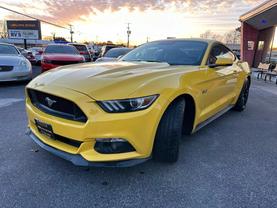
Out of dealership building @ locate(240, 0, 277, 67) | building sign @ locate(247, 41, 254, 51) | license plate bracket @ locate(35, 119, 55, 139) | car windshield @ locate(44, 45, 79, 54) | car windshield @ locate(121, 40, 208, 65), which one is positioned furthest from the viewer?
building sign @ locate(247, 41, 254, 51)

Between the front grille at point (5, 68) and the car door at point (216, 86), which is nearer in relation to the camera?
the car door at point (216, 86)

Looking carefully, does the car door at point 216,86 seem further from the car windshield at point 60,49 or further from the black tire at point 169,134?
the car windshield at point 60,49

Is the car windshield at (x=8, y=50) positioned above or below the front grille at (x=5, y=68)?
above

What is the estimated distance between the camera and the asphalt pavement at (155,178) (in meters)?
2.22

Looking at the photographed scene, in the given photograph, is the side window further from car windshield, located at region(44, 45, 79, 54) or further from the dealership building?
the dealership building

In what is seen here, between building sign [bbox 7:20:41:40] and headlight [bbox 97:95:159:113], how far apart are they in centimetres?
4382

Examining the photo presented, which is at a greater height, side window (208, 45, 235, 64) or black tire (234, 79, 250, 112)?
side window (208, 45, 235, 64)

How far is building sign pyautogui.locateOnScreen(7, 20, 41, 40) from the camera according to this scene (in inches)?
1619

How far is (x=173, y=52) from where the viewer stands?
382 centimetres

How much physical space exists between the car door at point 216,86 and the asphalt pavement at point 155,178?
0.55m

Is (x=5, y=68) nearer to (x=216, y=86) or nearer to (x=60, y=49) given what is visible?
(x=60, y=49)

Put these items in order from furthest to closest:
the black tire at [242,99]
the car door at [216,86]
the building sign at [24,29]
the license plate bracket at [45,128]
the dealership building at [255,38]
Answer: the building sign at [24,29], the dealership building at [255,38], the black tire at [242,99], the car door at [216,86], the license plate bracket at [45,128]

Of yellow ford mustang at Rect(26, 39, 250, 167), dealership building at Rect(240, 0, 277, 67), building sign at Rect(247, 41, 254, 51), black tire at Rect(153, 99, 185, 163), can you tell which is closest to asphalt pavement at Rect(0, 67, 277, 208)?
black tire at Rect(153, 99, 185, 163)

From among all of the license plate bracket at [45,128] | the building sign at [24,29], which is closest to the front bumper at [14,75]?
the license plate bracket at [45,128]
